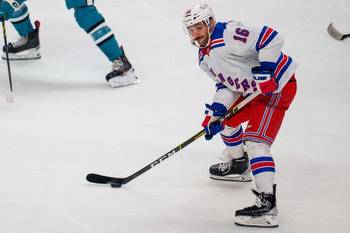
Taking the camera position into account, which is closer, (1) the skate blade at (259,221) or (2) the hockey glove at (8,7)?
(1) the skate blade at (259,221)

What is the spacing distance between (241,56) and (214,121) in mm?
283

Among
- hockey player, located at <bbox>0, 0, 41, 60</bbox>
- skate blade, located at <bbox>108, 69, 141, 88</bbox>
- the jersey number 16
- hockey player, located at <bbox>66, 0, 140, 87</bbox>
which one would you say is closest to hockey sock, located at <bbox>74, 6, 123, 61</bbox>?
hockey player, located at <bbox>66, 0, 140, 87</bbox>

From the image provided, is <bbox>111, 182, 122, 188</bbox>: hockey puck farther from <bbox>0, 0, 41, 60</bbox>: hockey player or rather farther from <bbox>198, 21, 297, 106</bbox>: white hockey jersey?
<bbox>0, 0, 41, 60</bbox>: hockey player

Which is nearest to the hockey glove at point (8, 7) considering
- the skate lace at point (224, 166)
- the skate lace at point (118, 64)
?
the skate lace at point (118, 64)

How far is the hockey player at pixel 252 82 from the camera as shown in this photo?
297cm

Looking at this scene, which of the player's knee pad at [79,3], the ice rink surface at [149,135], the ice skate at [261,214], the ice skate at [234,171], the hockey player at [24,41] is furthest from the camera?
the hockey player at [24,41]

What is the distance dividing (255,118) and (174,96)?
54.4 inches

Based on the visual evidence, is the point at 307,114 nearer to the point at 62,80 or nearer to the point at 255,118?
the point at 255,118

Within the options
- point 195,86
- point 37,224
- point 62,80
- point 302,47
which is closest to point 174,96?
point 195,86

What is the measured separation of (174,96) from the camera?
14.5 ft

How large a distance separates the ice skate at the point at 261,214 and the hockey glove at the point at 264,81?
1.29ft

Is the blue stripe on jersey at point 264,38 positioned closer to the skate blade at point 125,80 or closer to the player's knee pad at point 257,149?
the player's knee pad at point 257,149

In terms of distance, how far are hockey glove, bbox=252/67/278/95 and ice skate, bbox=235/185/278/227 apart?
0.39m

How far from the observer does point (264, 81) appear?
296cm
